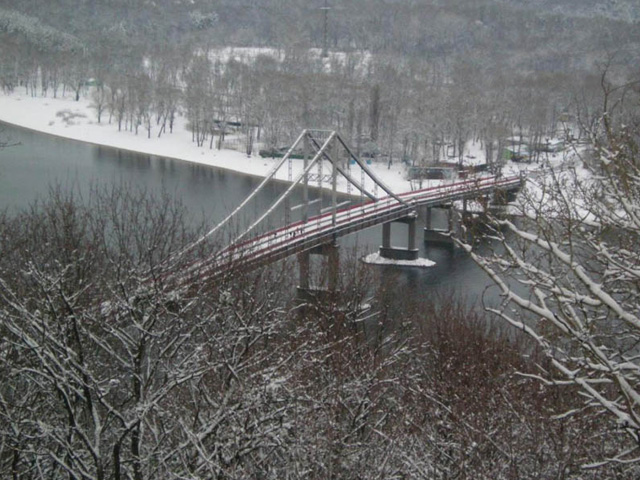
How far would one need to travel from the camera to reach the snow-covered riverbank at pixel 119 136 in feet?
95.5

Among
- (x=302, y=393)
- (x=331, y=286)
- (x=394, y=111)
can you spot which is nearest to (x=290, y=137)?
(x=394, y=111)

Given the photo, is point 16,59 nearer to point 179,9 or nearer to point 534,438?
point 179,9

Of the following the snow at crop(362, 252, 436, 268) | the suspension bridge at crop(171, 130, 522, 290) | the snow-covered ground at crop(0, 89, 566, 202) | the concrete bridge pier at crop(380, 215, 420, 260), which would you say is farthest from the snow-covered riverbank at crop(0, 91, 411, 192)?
the snow at crop(362, 252, 436, 268)

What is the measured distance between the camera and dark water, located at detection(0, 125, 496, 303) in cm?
1536

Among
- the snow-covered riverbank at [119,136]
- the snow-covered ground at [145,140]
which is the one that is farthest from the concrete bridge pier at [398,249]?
the snow-covered riverbank at [119,136]

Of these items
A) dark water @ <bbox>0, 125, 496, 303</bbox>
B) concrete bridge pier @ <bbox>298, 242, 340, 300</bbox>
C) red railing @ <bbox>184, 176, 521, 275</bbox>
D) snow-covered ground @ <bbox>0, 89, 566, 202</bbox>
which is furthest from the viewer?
snow-covered ground @ <bbox>0, 89, 566, 202</bbox>

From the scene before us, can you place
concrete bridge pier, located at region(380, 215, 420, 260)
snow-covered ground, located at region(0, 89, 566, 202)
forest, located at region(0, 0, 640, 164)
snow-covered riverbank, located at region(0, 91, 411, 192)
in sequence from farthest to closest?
forest, located at region(0, 0, 640, 164)
snow-covered riverbank, located at region(0, 91, 411, 192)
snow-covered ground, located at region(0, 89, 566, 202)
concrete bridge pier, located at region(380, 215, 420, 260)

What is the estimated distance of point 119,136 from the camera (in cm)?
3344

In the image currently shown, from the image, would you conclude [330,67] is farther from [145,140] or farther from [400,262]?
[400,262]

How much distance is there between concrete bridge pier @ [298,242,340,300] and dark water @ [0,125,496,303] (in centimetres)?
95

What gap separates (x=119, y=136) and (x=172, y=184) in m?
12.0

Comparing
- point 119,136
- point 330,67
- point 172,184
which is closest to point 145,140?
point 119,136

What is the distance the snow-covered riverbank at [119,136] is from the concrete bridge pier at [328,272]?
1124 cm

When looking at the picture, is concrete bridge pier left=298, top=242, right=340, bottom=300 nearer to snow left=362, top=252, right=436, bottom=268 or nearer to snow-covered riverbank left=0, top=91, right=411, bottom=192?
snow left=362, top=252, right=436, bottom=268
